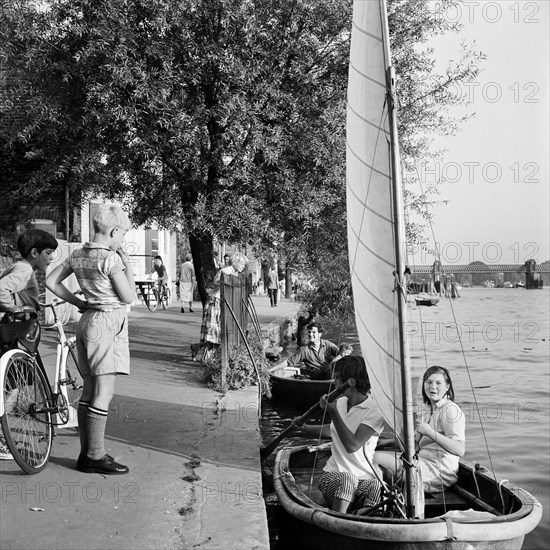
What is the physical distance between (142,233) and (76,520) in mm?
21978

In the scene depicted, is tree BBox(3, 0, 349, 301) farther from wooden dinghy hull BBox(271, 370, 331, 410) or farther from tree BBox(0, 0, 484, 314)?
wooden dinghy hull BBox(271, 370, 331, 410)

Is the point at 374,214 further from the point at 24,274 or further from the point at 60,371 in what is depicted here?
the point at 60,371

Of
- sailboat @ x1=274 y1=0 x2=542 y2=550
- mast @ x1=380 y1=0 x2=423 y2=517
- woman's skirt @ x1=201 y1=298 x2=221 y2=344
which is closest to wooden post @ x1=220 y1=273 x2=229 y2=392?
woman's skirt @ x1=201 y1=298 x2=221 y2=344

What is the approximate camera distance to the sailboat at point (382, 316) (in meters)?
4.54

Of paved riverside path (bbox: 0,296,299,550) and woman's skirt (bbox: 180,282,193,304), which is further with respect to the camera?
woman's skirt (bbox: 180,282,193,304)

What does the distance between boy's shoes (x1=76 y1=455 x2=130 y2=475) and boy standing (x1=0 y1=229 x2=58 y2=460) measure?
0.66 metres

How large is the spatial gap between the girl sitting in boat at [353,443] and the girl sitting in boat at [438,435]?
1.13 ft

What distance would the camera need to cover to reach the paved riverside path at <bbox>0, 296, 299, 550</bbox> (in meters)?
4.33

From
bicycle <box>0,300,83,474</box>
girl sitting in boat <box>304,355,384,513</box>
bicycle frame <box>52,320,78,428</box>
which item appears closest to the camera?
girl sitting in boat <box>304,355,384,513</box>

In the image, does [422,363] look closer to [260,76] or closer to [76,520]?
[260,76]

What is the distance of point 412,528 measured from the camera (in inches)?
176

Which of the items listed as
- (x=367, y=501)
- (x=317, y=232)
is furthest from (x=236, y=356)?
(x=367, y=501)

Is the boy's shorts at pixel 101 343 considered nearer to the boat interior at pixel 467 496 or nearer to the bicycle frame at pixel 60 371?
the bicycle frame at pixel 60 371

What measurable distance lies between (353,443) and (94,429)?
187 cm
